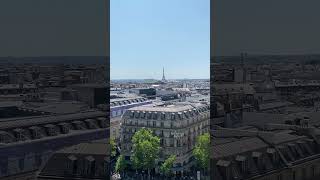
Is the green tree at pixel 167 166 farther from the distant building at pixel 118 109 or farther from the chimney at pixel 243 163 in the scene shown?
the chimney at pixel 243 163

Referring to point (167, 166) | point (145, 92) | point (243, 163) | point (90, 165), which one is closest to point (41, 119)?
point (90, 165)

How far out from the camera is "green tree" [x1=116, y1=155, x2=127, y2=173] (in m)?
15.5

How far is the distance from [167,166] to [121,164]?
1.73 metres

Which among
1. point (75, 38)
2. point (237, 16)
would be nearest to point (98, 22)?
point (75, 38)

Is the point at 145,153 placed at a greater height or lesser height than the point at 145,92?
lesser

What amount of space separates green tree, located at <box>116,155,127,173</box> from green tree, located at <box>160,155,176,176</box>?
1309mm

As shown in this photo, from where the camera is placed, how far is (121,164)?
51.8ft

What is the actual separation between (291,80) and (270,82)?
0.32 metres

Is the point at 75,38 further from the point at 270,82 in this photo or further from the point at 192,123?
the point at 192,123

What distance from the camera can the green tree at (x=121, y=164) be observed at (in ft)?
51.0

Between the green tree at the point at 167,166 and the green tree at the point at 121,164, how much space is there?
1309 mm

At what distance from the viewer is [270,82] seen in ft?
22.6

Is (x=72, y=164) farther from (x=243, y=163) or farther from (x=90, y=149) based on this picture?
(x=243, y=163)

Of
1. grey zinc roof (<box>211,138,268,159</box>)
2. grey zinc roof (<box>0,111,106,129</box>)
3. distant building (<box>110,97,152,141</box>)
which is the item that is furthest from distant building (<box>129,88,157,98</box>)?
grey zinc roof (<box>0,111,106,129</box>)
